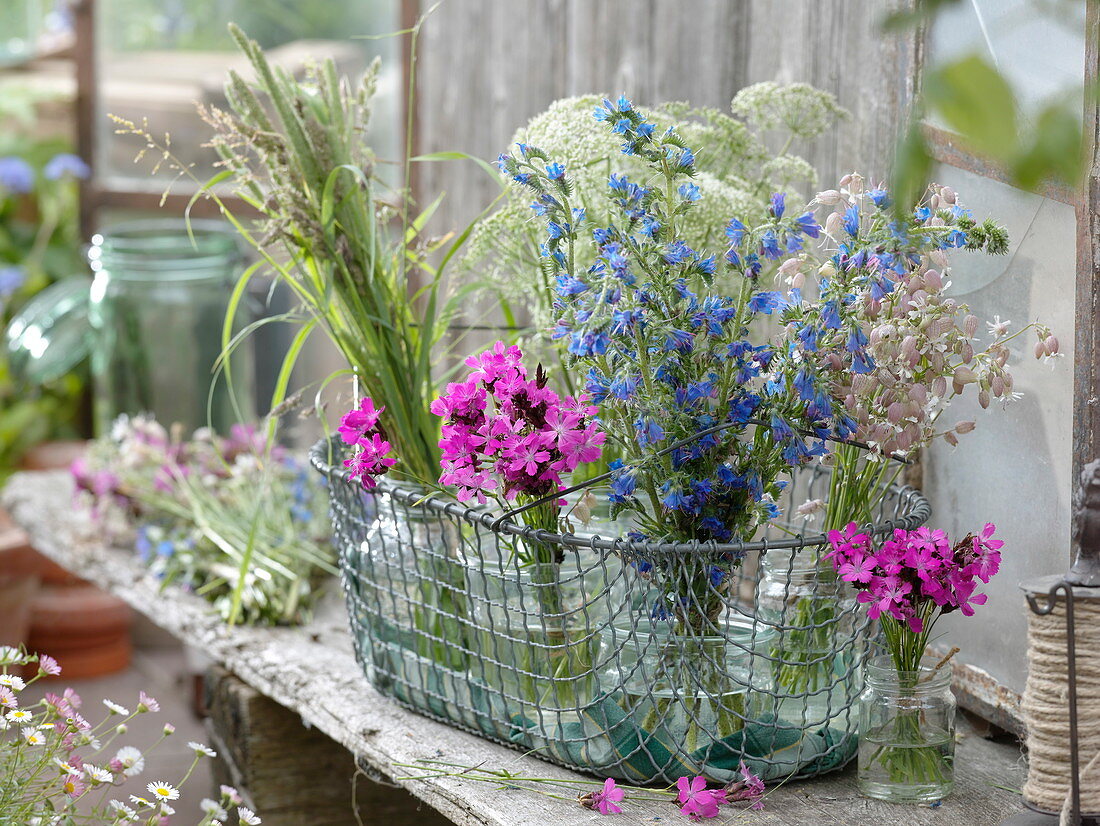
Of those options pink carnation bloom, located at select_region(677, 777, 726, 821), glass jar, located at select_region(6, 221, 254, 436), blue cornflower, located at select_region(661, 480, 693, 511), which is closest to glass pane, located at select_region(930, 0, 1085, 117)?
blue cornflower, located at select_region(661, 480, 693, 511)

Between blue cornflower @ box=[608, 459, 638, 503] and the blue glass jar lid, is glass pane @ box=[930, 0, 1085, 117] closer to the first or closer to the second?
blue cornflower @ box=[608, 459, 638, 503]

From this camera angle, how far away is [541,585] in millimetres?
1106

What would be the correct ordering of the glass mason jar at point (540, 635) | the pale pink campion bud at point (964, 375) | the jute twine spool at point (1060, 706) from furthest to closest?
the glass mason jar at point (540, 635) < the pale pink campion bud at point (964, 375) < the jute twine spool at point (1060, 706)

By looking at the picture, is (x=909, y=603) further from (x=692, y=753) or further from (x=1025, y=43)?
(x=1025, y=43)

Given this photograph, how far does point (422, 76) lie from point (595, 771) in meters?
1.92

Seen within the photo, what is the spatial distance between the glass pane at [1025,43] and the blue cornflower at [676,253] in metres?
0.33

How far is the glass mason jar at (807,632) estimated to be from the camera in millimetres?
1092

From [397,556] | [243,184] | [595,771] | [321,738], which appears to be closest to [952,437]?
[595,771]

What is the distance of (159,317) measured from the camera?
2309 millimetres

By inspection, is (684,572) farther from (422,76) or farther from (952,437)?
(422,76)

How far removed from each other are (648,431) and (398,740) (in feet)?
1.64

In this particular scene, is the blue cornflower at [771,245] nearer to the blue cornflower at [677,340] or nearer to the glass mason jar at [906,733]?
the blue cornflower at [677,340]

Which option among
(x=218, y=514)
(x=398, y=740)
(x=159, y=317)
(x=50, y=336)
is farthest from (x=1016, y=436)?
(x=50, y=336)

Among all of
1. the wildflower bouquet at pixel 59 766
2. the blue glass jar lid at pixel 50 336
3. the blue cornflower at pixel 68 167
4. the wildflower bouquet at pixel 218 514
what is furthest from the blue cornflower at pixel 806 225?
the blue cornflower at pixel 68 167
